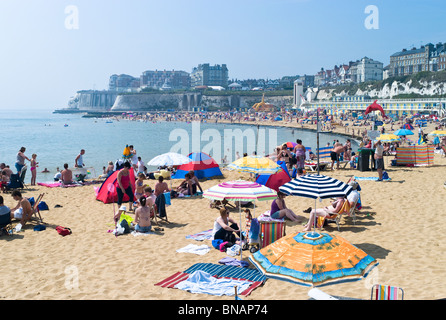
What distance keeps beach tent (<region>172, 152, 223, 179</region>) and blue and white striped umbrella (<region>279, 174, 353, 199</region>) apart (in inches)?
303

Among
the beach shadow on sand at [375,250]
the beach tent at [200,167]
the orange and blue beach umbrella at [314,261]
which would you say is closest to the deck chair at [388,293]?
the orange and blue beach umbrella at [314,261]

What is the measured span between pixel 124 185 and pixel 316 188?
17.3ft

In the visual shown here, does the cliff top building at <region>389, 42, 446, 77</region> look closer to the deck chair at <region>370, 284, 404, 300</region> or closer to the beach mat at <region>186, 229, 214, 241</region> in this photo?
the beach mat at <region>186, 229, 214, 241</region>

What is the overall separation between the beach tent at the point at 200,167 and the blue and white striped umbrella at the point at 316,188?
25.3ft

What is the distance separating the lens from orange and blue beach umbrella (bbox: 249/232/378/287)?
4.47m

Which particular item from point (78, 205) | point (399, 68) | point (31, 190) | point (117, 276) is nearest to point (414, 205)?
point (117, 276)

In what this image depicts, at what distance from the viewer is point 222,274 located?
18.7ft

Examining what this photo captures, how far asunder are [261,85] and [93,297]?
19478 centimetres

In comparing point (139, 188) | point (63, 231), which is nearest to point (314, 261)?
point (63, 231)

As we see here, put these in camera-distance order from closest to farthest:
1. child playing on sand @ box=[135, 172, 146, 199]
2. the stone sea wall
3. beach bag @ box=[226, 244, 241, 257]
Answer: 1. beach bag @ box=[226, 244, 241, 257]
2. child playing on sand @ box=[135, 172, 146, 199]
3. the stone sea wall

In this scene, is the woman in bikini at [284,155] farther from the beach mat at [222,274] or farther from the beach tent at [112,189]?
the beach mat at [222,274]

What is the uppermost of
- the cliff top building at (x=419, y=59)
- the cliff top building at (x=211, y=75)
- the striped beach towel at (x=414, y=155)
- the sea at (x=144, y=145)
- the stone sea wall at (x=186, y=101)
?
the cliff top building at (x=211, y=75)

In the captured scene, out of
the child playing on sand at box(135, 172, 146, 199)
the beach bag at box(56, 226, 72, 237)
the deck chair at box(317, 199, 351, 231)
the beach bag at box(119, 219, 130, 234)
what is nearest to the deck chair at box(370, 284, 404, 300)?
the deck chair at box(317, 199, 351, 231)

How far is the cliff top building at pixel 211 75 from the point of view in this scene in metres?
193
